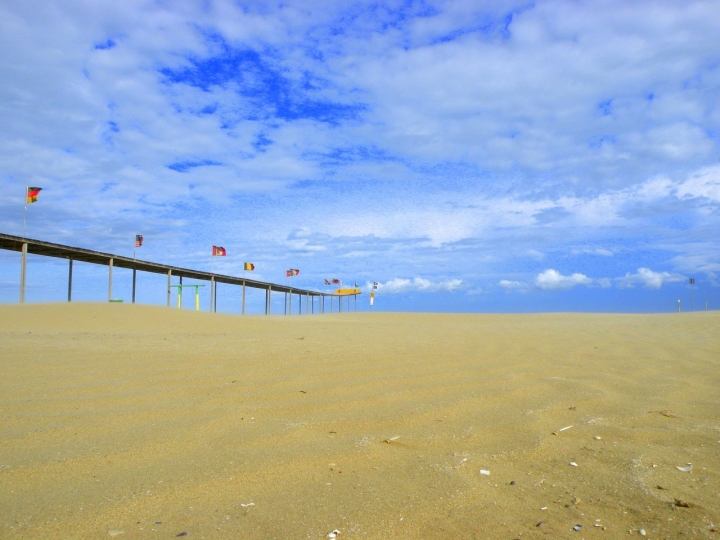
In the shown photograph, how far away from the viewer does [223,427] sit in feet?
9.87

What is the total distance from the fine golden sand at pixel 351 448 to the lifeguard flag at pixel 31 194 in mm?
13536

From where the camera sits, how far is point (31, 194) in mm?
16953

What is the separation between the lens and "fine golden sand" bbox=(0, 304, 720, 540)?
75.4 inches

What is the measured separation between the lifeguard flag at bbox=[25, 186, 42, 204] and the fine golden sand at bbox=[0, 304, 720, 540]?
13.5 m

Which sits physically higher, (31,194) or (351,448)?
(31,194)

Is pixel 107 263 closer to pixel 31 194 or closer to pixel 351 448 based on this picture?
pixel 31 194

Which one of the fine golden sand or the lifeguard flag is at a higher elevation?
the lifeguard flag

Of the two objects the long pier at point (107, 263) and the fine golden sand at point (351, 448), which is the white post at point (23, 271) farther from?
the fine golden sand at point (351, 448)

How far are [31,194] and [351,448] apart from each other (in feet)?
59.2

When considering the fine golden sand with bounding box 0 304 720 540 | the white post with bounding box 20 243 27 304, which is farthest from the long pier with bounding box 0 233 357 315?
the fine golden sand with bounding box 0 304 720 540

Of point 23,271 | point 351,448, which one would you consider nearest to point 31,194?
point 23,271

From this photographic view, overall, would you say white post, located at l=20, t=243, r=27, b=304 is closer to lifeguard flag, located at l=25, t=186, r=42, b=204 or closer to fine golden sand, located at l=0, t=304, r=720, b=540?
lifeguard flag, located at l=25, t=186, r=42, b=204

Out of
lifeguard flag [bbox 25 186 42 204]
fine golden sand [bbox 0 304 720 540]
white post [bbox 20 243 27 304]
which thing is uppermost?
lifeguard flag [bbox 25 186 42 204]

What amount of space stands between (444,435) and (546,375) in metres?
2.30
